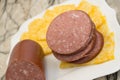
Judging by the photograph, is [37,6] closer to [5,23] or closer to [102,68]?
[5,23]

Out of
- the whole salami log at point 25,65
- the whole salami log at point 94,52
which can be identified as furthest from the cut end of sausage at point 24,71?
the whole salami log at point 94,52

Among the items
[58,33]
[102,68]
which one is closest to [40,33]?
[58,33]

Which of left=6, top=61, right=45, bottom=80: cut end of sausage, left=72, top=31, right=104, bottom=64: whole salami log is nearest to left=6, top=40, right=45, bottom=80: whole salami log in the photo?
left=6, top=61, right=45, bottom=80: cut end of sausage

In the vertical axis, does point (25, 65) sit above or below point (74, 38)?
below

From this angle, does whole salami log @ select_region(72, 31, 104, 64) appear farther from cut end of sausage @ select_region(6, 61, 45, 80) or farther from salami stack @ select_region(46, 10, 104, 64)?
cut end of sausage @ select_region(6, 61, 45, 80)

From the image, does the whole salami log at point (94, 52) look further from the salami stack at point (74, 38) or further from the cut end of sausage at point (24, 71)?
the cut end of sausage at point (24, 71)

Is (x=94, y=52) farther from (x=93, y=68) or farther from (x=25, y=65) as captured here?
(x=25, y=65)

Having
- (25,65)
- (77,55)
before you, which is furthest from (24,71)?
(77,55)
